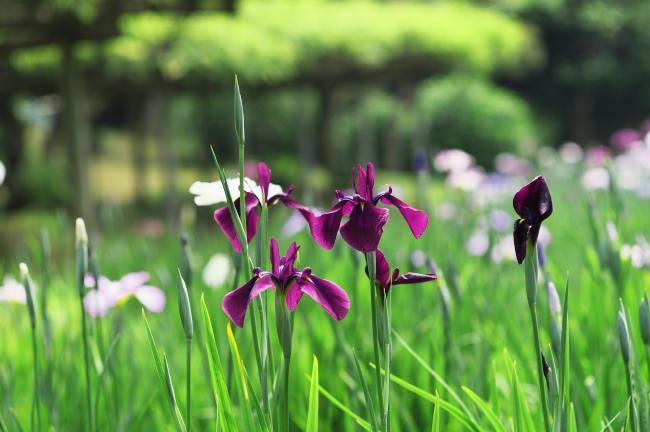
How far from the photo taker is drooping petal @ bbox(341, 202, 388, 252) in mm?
734

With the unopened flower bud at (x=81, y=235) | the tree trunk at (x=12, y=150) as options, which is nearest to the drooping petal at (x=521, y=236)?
the unopened flower bud at (x=81, y=235)

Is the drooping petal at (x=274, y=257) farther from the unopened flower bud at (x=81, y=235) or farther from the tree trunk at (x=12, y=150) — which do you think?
the tree trunk at (x=12, y=150)

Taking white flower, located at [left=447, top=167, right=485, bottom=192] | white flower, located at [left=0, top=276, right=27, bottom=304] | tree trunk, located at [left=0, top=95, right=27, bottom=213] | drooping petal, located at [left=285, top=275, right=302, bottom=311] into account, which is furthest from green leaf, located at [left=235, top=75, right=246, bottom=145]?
tree trunk, located at [left=0, top=95, right=27, bottom=213]

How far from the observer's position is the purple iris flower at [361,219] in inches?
29.0

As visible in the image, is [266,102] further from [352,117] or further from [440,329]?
[440,329]

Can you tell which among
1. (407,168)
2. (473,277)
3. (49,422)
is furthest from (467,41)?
(49,422)

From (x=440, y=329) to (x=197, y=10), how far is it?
615 cm

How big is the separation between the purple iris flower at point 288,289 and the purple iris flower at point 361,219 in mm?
35

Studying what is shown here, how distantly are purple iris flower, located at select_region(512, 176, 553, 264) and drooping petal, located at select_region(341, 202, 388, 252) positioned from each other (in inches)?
5.2

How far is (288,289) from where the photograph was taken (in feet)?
2.63

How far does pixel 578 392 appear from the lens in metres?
1.42

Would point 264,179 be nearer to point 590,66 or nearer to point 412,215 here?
point 412,215

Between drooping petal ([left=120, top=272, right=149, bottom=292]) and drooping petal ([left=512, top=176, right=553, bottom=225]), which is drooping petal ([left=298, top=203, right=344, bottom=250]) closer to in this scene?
drooping petal ([left=512, top=176, right=553, bottom=225])

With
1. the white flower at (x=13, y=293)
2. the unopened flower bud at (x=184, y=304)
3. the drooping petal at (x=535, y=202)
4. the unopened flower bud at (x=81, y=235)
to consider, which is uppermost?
the drooping petal at (x=535, y=202)
